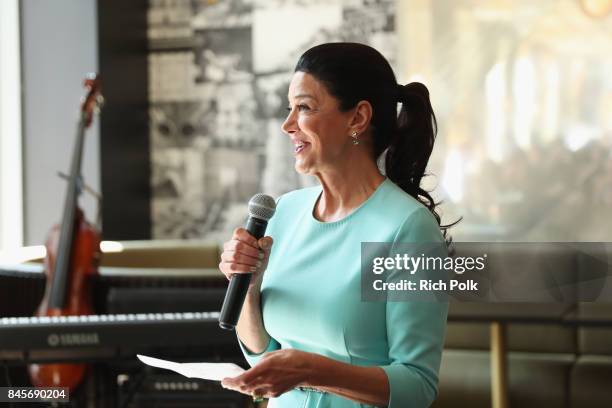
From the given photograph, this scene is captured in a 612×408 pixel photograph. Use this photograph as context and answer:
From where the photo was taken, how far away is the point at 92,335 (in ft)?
6.57

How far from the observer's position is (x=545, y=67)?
15.3 feet

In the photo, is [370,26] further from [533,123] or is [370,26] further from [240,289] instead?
[240,289]

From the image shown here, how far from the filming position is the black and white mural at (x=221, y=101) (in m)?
5.13

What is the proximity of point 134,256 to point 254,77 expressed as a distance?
1527 millimetres

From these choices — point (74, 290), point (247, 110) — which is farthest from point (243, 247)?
point (247, 110)

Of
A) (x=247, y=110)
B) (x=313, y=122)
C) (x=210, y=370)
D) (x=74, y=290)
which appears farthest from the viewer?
(x=247, y=110)

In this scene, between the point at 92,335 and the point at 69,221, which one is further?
the point at 69,221

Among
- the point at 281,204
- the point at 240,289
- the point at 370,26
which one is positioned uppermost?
the point at 370,26

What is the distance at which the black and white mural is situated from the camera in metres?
5.13

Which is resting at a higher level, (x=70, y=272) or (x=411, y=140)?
(x=411, y=140)

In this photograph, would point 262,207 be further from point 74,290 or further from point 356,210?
point 74,290

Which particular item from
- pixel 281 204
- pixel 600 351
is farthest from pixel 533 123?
pixel 281 204

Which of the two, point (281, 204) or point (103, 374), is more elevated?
point (281, 204)

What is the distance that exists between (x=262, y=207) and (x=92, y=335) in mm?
847
